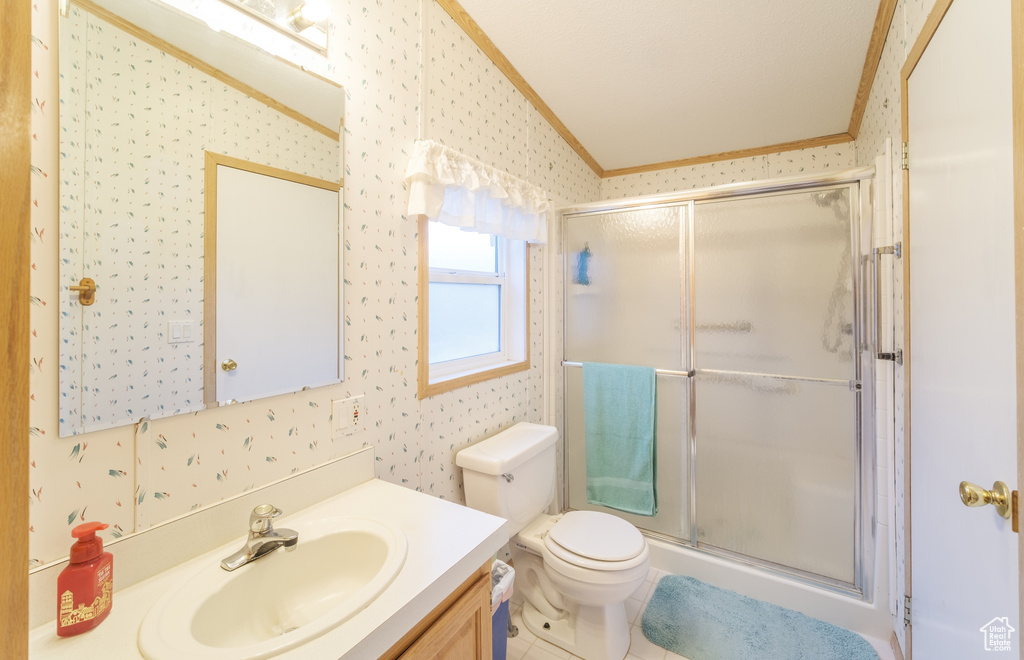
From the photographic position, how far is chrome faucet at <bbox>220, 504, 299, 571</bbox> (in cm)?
89

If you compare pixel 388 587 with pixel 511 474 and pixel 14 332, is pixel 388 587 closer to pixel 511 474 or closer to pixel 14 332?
pixel 14 332

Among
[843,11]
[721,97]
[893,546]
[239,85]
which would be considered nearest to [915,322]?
[893,546]

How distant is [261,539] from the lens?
35.9 inches

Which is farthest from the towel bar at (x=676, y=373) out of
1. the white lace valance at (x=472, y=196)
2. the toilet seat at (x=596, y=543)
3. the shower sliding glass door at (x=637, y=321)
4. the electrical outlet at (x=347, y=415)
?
the electrical outlet at (x=347, y=415)

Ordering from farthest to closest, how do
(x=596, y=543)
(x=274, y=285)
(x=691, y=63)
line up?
(x=691, y=63), (x=596, y=543), (x=274, y=285)

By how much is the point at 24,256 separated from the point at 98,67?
688mm

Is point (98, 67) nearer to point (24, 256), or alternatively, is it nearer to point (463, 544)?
point (24, 256)

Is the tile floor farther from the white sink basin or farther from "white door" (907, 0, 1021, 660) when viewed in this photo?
the white sink basin

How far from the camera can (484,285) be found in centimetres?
209

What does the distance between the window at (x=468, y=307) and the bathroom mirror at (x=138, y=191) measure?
2.27ft

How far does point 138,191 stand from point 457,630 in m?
1.12

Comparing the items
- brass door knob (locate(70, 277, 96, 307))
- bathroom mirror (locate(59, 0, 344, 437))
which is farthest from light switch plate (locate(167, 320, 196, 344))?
brass door knob (locate(70, 277, 96, 307))

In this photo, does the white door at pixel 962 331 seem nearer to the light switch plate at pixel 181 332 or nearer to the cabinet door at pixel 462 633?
the cabinet door at pixel 462 633

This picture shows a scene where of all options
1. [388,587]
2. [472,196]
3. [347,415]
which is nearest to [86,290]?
[347,415]
